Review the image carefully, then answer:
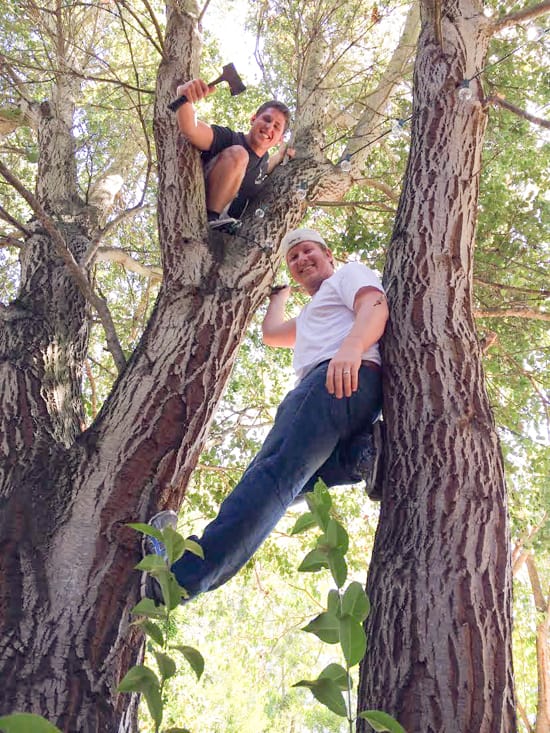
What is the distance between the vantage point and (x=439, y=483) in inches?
74.0

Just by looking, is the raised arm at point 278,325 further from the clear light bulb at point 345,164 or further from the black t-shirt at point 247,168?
the clear light bulb at point 345,164

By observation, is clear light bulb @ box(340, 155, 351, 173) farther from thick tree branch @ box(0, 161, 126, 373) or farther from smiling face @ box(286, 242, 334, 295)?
thick tree branch @ box(0, 161, 126, 373)

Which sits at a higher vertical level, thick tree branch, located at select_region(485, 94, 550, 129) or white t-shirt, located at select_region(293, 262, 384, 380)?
thick tree branch, located at select_region(485, 94, 550, 129)

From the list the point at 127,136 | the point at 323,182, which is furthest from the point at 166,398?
the point at 127,136

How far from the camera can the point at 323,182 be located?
3.99 meters

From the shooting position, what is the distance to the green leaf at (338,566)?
2.39ft

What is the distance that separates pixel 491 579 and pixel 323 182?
2.82 m

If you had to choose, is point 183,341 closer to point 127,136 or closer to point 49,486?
point 49,486

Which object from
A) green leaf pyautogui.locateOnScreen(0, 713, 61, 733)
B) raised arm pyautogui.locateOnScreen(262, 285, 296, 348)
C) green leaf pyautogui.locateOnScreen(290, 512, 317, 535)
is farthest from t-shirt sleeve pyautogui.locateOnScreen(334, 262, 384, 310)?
green leaf pyautogui.locateOnScreen(0, 713, 61, 733)

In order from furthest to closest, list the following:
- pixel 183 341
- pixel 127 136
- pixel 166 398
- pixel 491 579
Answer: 1. pixel 127 136
2. pixel 183 341
3. pixel 166 398
4. pixel 491 579

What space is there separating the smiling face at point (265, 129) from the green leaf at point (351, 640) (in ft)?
11.0

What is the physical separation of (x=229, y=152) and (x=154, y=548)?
2017mm

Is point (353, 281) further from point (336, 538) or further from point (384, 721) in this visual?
point (384, 721)

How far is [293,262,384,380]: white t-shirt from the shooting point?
2.57 metres
